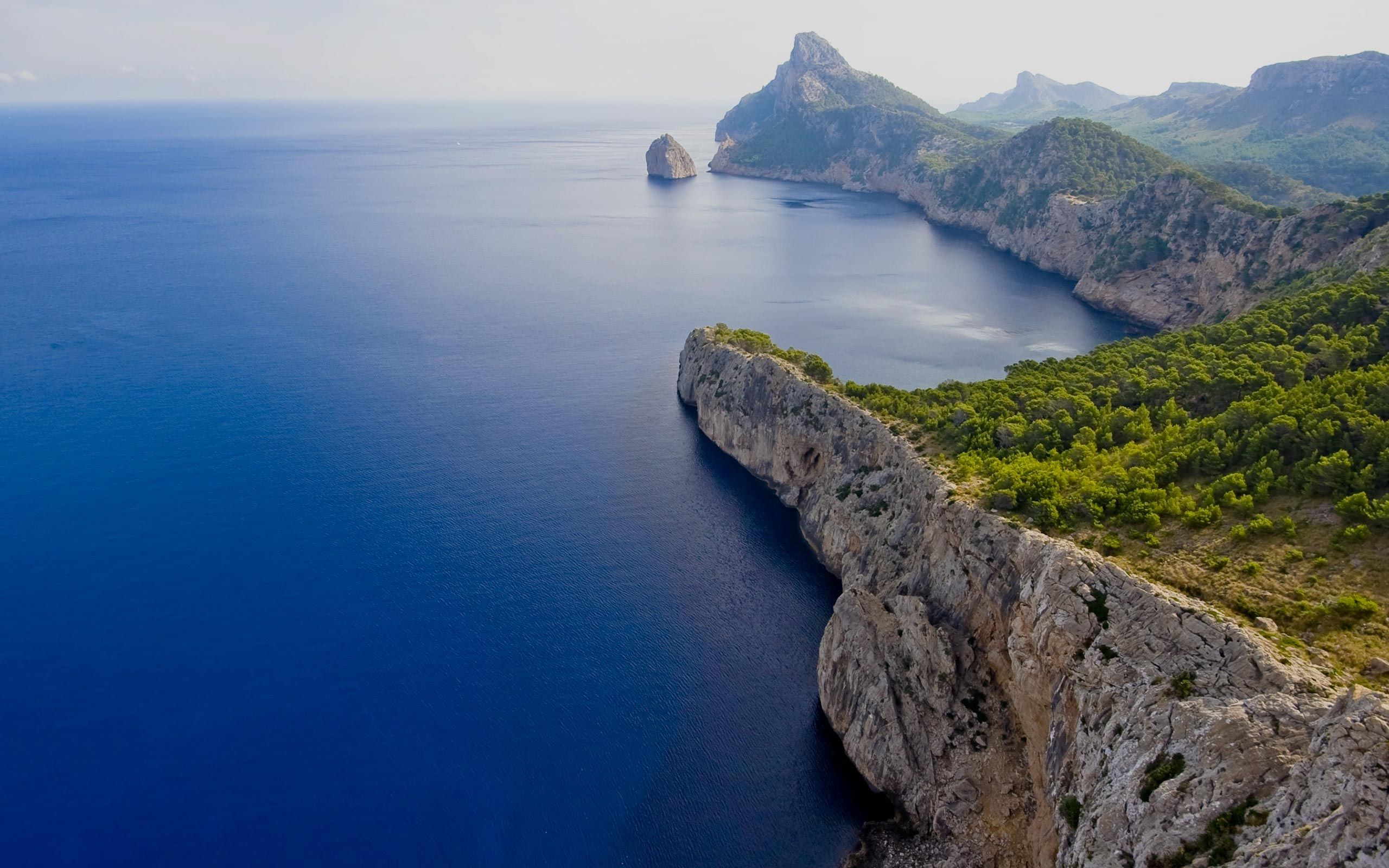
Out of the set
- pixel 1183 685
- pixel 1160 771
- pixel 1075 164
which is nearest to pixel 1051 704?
pixel 1183 685

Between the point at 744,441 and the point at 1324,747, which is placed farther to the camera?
the point at 744,441

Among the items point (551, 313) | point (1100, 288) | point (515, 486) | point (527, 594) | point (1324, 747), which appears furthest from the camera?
point (1100, 288)

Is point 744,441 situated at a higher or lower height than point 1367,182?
lower

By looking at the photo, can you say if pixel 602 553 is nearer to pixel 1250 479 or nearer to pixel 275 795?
pixel 275 795

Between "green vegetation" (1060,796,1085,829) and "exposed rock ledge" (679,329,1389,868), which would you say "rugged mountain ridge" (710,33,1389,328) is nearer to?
"exposed rock ledge" (679,329,1389,868)

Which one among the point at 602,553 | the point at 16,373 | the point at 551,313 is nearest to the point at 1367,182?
the point at 551,313

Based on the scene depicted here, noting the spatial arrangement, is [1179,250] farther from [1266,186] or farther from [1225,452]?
[1225,452]

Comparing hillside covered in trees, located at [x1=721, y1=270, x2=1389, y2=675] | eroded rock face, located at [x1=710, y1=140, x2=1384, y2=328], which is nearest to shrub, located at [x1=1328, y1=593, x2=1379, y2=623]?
hillside covered in trees, located at [x1=721, y1=270, x2=1389, y2=675]

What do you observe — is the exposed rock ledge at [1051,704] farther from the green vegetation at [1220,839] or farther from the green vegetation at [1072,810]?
the green vegetation at [1072,810]
